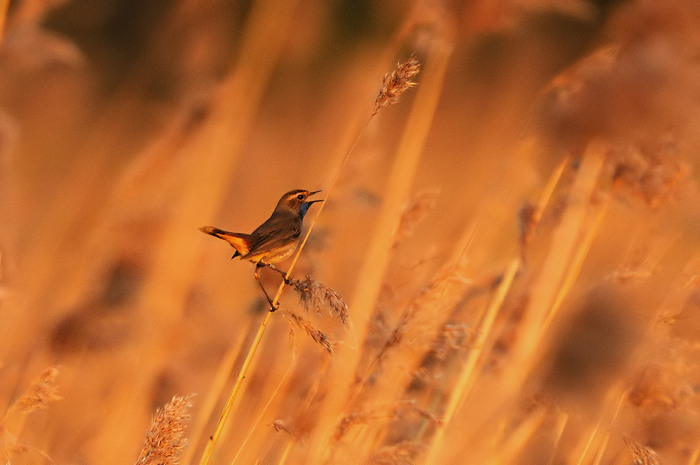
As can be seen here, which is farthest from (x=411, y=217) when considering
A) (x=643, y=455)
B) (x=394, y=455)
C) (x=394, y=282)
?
(x=643, y=455)

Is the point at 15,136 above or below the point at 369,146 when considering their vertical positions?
below

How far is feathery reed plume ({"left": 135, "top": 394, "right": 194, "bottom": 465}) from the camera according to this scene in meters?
1.36

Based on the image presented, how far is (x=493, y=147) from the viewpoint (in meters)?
3.79

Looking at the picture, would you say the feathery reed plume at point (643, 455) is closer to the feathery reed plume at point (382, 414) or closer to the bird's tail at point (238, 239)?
the feathery reed plume at point (382, 414)

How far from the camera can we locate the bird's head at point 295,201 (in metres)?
2.41

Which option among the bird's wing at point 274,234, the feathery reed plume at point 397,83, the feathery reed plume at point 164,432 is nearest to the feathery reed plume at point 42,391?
the feathery reed plume at point 164,432

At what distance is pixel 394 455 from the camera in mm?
1739

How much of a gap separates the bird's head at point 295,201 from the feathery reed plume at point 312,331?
83cm

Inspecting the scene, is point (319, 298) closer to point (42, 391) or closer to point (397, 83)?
point (397, 83)

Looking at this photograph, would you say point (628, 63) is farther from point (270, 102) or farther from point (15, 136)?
point (270, 102)

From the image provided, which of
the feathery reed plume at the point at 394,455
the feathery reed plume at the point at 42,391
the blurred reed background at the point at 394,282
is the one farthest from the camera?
the blurred reed background at the point at 394,282

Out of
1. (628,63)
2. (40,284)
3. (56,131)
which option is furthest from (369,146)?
(56,131)

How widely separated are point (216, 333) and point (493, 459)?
1.18 metres

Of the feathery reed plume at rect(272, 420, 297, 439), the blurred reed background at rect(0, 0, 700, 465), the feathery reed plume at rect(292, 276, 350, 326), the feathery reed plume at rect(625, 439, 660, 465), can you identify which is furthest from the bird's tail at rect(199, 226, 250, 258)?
the feathery reed plume at rect(625, 439, 660, 465)
